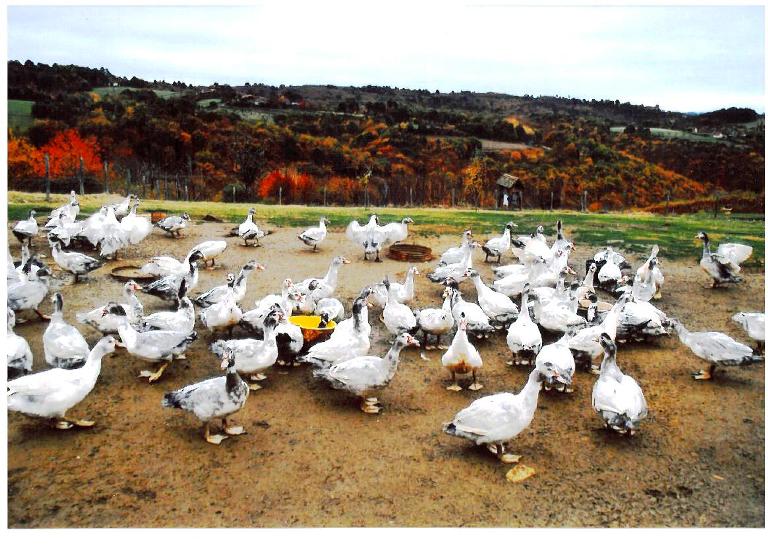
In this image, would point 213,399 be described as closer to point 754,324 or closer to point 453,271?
point 453,271

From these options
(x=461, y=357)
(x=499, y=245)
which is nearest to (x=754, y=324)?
(x=461, y=357)

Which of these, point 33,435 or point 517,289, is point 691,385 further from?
point 33,435

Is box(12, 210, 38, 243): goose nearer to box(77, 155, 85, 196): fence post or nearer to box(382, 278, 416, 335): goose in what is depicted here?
box(77, 155, 85, 196): fence post

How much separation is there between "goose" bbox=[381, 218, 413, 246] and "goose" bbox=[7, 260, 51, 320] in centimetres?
525

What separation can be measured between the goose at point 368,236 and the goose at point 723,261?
488cm

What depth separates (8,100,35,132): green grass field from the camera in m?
6.12

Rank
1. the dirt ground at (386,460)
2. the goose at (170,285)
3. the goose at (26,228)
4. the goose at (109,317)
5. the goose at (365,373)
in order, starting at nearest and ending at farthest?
the dirt ground at (386,460), the goose at (365,373), the goose at (109,317), the goose at (170,285), the goose at (26,228)


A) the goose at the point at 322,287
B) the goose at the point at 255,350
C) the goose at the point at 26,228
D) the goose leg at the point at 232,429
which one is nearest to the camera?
the goose leg at the point at 232,429

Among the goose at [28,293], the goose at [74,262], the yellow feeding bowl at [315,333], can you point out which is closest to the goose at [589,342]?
the yellow feeding bowl at [315,333]

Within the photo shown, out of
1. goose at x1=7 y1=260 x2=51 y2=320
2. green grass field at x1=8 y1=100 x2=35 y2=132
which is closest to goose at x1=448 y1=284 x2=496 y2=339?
goose at x1=7 y1=260 x2=51 y2=320

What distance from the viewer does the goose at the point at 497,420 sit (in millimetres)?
4246

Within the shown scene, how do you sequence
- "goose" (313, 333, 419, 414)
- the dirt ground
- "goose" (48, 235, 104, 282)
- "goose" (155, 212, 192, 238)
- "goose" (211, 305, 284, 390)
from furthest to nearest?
"goose" (155, 212, 192, 238), "goose" (48, 235, 104, 282), "goose" (211, 305, 284, 390), "goose" (313, 333, 419, 414), the dirt ground

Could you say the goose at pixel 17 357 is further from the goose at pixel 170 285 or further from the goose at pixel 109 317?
the goose at pixel 170 285

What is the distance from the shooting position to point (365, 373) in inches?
194
